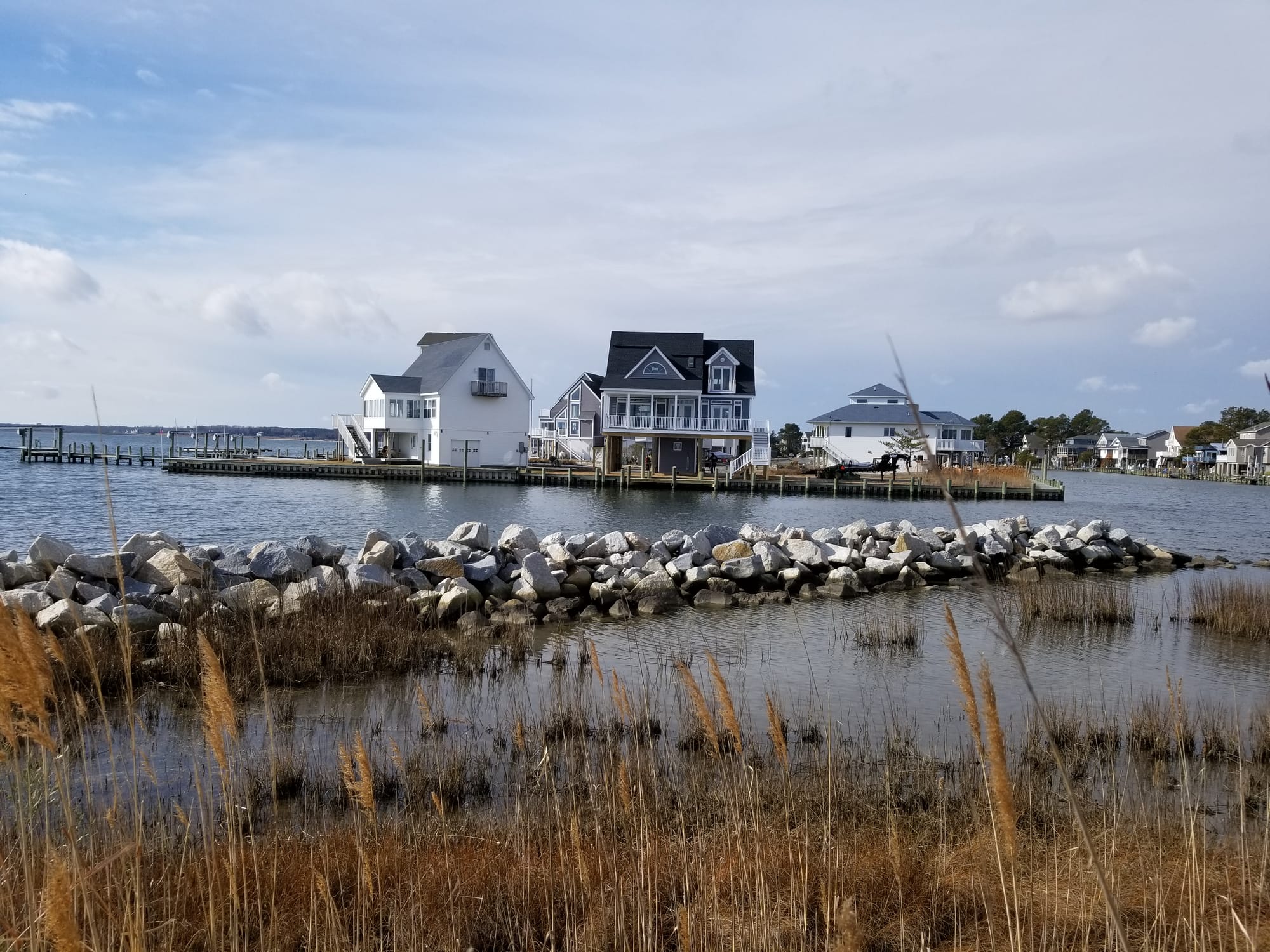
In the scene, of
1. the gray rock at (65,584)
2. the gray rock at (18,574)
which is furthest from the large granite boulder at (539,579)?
the gray rock at (18,574)

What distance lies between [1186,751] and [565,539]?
42.7ft

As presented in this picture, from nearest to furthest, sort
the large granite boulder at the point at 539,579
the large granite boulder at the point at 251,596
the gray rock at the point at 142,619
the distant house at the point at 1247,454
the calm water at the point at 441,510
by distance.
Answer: the gray rock at the point at 142,619
the large granite boulder at the point at 251,596
the large granite boulder at the point at 539,579
the calm water at the point at 441,510
the distant house at the point at 1247,454

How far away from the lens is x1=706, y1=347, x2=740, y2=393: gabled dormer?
2248 inches

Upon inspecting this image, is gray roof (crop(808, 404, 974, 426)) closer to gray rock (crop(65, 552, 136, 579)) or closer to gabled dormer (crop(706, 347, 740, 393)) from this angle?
gabled dormer (crop(706, 347, 740, 393))

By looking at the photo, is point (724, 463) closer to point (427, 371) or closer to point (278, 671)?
point (427, 371)

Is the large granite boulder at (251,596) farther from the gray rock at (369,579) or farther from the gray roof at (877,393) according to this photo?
the gray roof at (877,393)

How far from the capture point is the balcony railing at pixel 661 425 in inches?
2194

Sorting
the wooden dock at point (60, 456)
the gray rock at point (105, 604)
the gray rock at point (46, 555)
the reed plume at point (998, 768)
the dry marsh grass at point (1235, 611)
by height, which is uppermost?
the wooden dock at point (60, 456)

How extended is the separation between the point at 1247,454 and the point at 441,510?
87.3 meters

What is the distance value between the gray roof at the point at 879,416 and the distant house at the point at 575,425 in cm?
1793

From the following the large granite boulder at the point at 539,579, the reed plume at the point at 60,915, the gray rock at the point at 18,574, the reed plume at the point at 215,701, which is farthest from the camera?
the large granite boulder at the point at 539,579

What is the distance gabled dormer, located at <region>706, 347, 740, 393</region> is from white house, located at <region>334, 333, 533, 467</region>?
14.1 metres

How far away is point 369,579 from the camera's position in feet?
44.9

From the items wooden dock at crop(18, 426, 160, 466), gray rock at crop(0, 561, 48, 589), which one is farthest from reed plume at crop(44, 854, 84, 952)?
wooden dock at crop(18, 426, 160, 466)
